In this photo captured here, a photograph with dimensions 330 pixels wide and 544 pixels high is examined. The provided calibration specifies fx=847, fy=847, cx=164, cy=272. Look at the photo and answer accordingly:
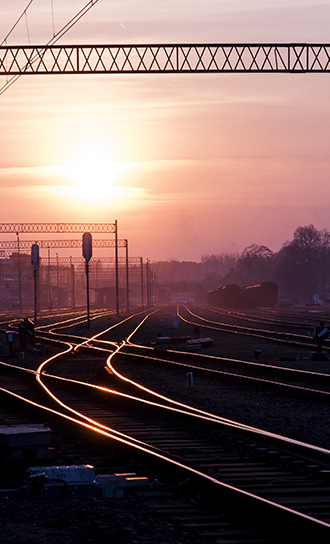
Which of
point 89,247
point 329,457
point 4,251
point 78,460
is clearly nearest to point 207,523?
point 329,457

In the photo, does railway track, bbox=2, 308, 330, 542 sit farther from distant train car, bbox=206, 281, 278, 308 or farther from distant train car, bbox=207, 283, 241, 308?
distant train car, bbox=207, 283, 241, 308

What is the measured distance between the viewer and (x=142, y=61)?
3112 centimetres

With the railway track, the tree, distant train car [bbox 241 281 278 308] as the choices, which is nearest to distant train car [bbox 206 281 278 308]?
distant train car [bbox 241 281 278 308]

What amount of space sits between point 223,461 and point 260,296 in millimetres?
82763

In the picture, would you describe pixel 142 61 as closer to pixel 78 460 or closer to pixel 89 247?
pixel 89 247

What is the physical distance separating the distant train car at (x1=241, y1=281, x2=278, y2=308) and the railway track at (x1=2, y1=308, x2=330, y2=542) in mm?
75369

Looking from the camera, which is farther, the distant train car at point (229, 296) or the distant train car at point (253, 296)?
the distant train car at point (229, 296)

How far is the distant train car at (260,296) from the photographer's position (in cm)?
8962

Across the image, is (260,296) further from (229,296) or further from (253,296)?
(229,296)

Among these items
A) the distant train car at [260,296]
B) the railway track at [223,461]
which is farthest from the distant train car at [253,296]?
the railway track at [223,461]

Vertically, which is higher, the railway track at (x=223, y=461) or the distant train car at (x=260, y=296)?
the distant train car at (x=260, y=296)

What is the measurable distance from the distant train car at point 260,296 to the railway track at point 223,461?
7537cm

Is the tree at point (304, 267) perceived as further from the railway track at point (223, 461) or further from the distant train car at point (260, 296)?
the railway track at point (223, 461)

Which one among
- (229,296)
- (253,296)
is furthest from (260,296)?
(229,296)
